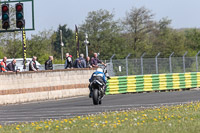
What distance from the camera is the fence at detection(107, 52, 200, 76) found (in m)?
28.9

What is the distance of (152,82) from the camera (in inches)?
1144

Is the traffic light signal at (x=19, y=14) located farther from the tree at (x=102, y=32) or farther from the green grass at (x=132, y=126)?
the tree at (x=102, y=32)

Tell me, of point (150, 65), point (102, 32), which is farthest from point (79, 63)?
point (102, 32)

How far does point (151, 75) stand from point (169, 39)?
37.6 m

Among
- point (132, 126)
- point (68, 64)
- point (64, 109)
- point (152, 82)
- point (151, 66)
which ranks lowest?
point (64, 109)

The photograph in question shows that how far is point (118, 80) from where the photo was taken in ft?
91.5

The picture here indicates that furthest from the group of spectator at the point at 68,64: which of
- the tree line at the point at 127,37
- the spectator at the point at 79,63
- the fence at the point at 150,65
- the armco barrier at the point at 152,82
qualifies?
the tree line at the point at 127,37

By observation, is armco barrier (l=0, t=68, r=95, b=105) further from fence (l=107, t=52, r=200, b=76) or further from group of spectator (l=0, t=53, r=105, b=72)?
fence (l=107, t=52, r=200, b=76)

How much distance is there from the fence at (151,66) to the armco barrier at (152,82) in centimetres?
64

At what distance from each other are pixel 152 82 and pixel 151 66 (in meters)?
1.23

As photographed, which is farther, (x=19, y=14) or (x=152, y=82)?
(x=152, y=82)

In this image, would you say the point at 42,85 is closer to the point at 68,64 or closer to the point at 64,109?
the point at 68,64

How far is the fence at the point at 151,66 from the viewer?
94.7ft

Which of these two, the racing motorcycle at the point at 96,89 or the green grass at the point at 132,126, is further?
the racing motorcycle at the point at 96,89
